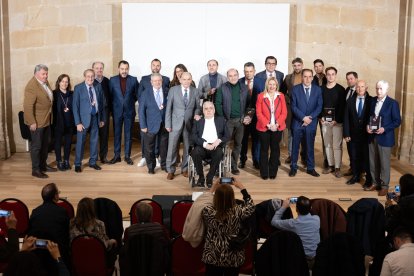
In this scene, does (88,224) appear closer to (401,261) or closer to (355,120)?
(401,261)

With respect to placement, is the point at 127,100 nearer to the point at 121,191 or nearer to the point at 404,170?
the point at 121,191

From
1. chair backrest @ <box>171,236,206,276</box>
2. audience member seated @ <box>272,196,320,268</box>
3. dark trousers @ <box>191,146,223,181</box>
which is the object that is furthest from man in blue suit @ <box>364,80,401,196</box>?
chair backrest @ <box>171,236,206,276</box>

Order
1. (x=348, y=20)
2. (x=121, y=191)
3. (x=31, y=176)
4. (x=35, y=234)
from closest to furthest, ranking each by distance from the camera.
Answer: (x=35, y=234) < (x=121, y=191) < (x=31, y=176) < (x=348, y=20)

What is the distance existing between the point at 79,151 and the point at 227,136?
234cm

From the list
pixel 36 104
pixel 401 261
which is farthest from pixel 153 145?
pixel 401 261

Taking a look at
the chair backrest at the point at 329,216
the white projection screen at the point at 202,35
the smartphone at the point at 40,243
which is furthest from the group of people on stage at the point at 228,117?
the smartphone at the point at 40,243

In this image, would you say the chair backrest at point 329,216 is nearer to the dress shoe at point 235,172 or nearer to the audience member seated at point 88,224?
the audience member seated at point 88,224

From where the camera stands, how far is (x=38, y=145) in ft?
35.2

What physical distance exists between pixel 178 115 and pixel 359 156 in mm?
2577

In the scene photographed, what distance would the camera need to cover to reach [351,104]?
1030cm

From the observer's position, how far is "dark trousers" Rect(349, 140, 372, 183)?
1032 cm

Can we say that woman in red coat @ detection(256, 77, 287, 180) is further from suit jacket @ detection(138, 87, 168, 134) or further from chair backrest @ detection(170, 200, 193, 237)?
chair backrest @ detection(170, 200, 193, 237)

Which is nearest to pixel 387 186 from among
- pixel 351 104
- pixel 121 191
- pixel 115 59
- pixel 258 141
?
pixel 351 104

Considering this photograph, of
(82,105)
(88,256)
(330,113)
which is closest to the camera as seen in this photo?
(88,256)
